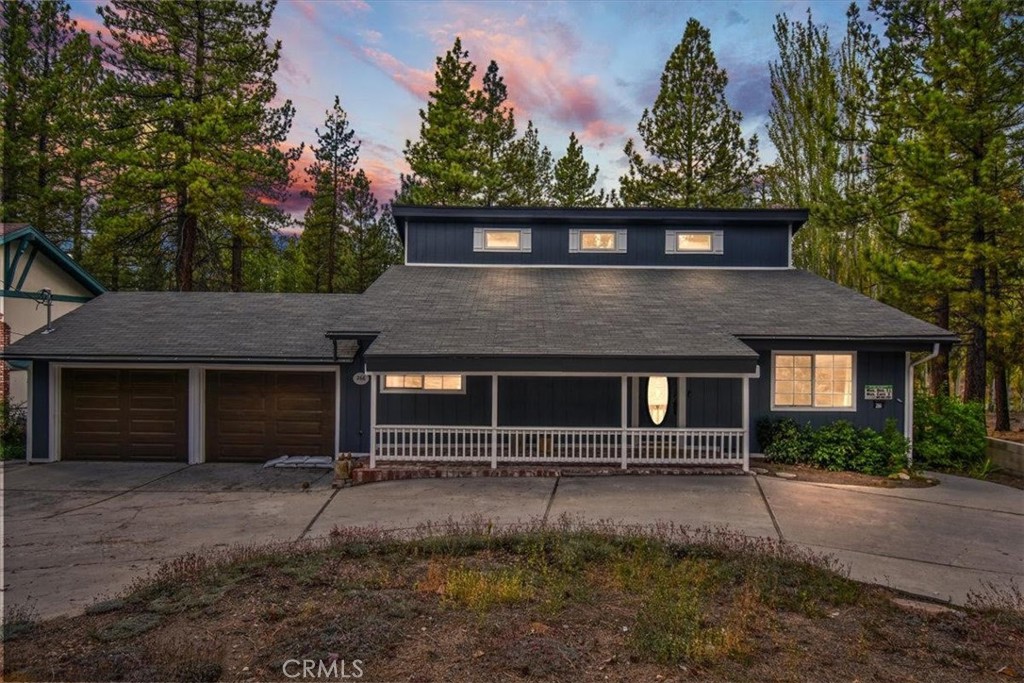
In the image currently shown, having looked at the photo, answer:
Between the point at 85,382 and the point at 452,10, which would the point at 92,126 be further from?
the point at 452,10

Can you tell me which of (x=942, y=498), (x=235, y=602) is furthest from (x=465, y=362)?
(x=942, y=498)

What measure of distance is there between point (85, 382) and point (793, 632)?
15.0m

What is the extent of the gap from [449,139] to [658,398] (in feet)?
60.6

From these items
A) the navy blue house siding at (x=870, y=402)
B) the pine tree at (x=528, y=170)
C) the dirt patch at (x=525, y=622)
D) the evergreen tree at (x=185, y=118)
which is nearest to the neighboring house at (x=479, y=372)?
the navy blue house siding at (x=870, y=402)

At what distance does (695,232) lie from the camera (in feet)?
54.3

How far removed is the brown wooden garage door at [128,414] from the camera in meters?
12.6

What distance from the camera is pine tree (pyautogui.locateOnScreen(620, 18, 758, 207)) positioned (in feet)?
79.4

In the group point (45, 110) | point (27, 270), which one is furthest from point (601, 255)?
point (45, 110)

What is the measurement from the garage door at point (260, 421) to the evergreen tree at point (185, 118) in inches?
410

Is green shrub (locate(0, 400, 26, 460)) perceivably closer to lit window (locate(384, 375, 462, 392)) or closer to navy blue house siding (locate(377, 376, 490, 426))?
navy blue house siding (locate(377, 376, 490, 426))

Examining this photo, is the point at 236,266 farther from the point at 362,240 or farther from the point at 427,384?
the point at 427,384

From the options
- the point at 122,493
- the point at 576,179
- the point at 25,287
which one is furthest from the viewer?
the point at 576,179

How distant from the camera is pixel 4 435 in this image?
12820mm

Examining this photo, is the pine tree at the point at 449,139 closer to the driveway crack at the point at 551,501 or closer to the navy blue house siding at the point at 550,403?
the navy blue house siding at the point at 550,403
